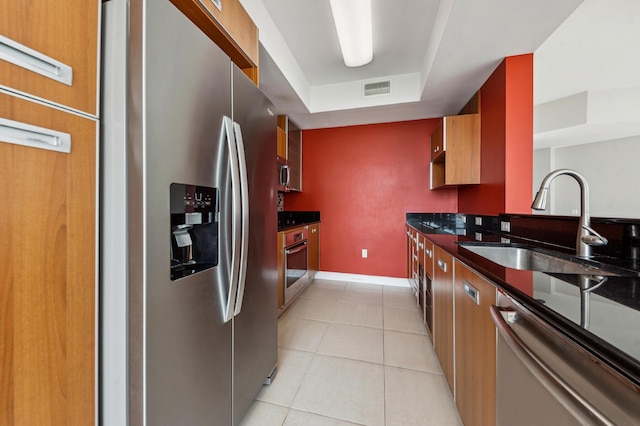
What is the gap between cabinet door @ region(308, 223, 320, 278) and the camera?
332 cm

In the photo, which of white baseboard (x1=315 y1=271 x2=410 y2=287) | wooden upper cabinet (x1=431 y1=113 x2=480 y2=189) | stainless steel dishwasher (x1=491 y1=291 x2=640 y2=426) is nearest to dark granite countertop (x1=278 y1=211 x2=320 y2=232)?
white baseboard (x1=315 y1=271 x2=410 y2=287)

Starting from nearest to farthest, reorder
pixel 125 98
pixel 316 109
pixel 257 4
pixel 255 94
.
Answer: pixel 125 98, pixel 255 94, pixel 257 4, pixel 316 109

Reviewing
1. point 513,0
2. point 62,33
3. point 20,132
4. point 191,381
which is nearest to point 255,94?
point 62,33

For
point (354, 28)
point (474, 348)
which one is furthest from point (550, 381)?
point (354, 28)

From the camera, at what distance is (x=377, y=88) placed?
2.92m

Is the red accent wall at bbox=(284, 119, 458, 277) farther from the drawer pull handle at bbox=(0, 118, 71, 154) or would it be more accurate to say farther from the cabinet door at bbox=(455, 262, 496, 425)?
the drawer pull handle at bbox=(0, 118, 71, 154)

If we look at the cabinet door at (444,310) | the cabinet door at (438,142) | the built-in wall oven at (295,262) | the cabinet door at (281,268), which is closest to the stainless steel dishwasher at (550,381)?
the cabinet door at (444,310)

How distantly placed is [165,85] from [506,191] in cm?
242

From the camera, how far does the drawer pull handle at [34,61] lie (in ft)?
1.62

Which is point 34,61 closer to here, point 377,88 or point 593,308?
point 593,308

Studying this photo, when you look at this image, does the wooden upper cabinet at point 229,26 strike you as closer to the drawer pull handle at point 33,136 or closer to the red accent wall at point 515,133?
the drawer pull handle at point 33,136

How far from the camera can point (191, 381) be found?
0.83 meters

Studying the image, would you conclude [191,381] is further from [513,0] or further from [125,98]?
[513,0]

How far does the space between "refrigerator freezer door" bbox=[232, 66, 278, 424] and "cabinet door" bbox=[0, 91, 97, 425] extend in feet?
1.79
